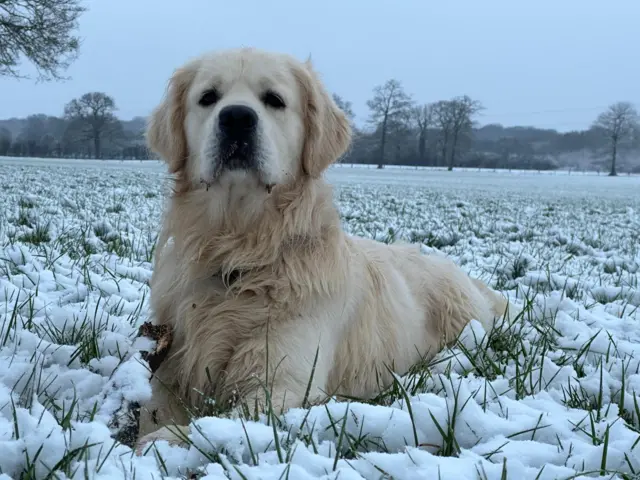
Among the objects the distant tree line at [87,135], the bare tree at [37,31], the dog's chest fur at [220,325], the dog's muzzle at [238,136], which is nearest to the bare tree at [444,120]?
the distant tree line at [87,135]

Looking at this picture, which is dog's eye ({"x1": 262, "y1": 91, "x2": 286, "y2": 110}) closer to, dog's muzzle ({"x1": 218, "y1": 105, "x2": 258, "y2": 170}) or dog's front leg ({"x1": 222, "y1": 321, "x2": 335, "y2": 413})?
dog's muzzle ({"x1": 218, "y1": 105, "x2": 258, "y2": 170})

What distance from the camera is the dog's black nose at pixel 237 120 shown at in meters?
2.81

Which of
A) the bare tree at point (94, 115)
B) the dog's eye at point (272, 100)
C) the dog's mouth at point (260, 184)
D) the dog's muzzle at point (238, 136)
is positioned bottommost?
the dog's mouth at point (260, 184)

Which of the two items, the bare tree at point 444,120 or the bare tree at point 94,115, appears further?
the bare tree at point 444,120

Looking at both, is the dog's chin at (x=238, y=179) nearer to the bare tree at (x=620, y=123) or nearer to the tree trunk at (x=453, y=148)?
the tree trunk at (x=453, y=148)

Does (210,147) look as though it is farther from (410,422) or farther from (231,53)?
(410,422)

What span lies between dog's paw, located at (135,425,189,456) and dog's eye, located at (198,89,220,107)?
75.7 inches

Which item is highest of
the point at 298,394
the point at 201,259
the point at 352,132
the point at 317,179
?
the point at 352,132

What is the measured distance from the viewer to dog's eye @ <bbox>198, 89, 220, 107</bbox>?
3.12 metres

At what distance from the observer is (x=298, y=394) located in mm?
2234

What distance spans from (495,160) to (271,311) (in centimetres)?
8006

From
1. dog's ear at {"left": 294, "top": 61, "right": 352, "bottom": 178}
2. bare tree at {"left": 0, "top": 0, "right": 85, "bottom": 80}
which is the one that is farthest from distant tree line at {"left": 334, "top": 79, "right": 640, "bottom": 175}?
dog's ear at {"left": 294, "top": 61, "right": 352, "bottom": 178}

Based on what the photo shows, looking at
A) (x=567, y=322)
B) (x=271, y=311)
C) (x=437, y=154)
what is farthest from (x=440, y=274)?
(x=437, y=154)

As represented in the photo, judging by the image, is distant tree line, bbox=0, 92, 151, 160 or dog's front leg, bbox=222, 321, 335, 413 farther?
distant tree line, bbox=0, 92, 151, 160
